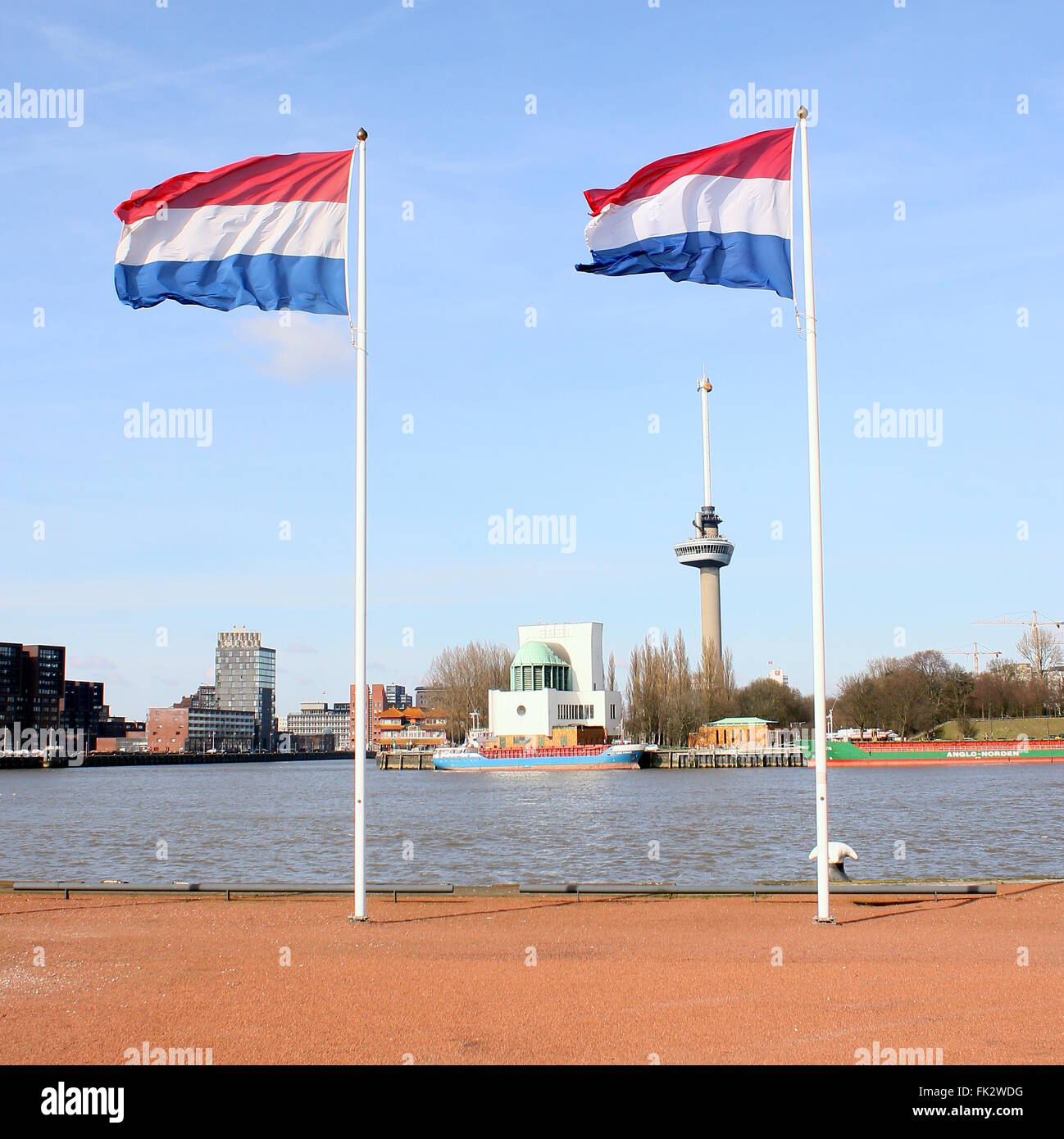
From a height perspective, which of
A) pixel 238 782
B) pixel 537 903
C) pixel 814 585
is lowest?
pixel 238 782

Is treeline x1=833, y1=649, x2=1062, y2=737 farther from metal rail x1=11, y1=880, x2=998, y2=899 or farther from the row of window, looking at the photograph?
metal rail x1=11, y1=880, x2=998, y2=899

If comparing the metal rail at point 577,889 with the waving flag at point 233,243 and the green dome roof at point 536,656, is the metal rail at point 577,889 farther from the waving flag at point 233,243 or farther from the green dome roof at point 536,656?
the green dome roof at point 536,656

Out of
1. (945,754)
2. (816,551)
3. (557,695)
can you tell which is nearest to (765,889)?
(816,551)

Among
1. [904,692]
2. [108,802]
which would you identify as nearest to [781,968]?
[108,802]

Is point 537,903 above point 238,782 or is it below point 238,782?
above

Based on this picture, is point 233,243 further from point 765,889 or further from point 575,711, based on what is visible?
point 575,711

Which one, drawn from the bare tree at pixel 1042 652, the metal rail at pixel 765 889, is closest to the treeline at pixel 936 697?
the bare tree at pixel 1042 652
